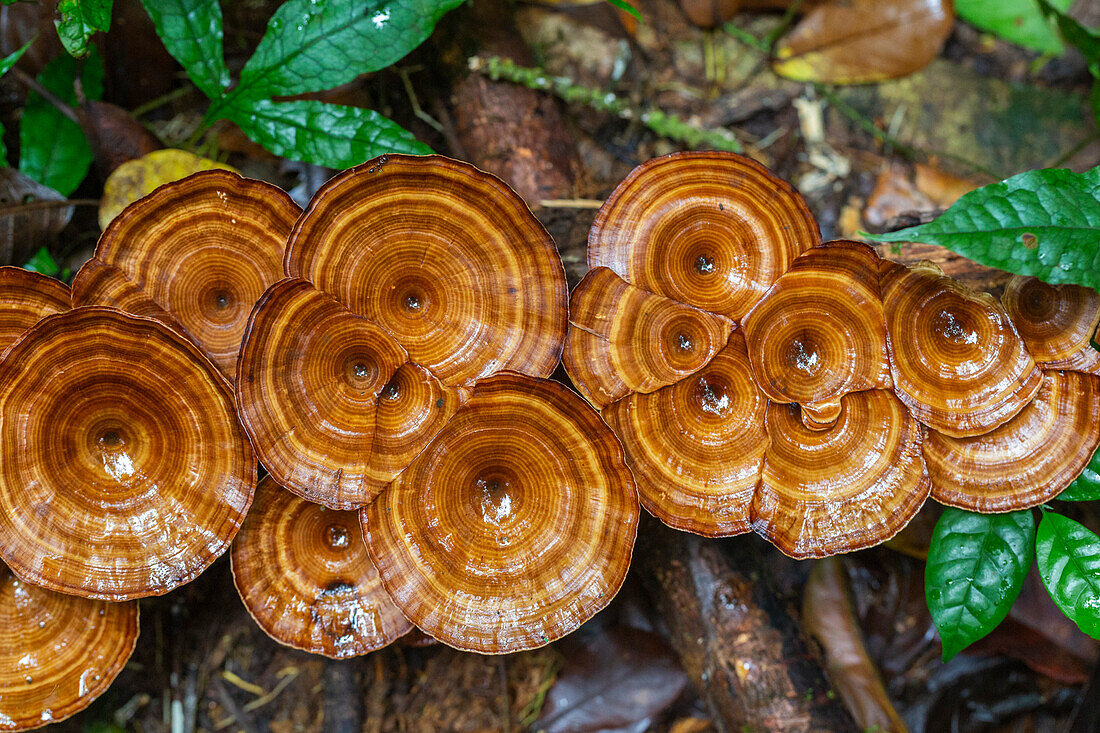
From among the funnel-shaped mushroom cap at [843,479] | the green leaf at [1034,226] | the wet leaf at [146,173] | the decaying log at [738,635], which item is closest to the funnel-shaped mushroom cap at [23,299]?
the wet leaf at [146,173]

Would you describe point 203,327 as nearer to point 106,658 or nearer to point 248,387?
point 248,387

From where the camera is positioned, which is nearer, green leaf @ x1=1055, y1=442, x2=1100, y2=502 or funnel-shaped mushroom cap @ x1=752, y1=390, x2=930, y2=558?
funnel-shaped mushroom cap @ x1=752, y1=390, x2=930, y2=558

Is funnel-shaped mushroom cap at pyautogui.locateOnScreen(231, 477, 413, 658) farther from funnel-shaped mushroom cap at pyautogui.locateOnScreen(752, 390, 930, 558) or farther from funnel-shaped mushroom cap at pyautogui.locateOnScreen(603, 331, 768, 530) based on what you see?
funnel-shaped mushroom cap at pyautogui.locateOnScreen(752, 390, 930, 558)

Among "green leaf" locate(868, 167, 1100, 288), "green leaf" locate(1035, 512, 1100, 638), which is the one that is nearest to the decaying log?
"green leaf" locate(1035, 512, 1100, 638)

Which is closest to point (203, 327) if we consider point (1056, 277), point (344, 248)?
point (344, 248)

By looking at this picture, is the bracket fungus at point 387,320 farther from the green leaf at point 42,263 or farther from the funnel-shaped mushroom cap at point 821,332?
the green leaf at point 42,263

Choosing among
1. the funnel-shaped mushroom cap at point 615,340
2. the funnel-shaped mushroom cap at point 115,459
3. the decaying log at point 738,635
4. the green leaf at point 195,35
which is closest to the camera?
the funnel-shaped mushroom cap at point 115,459
